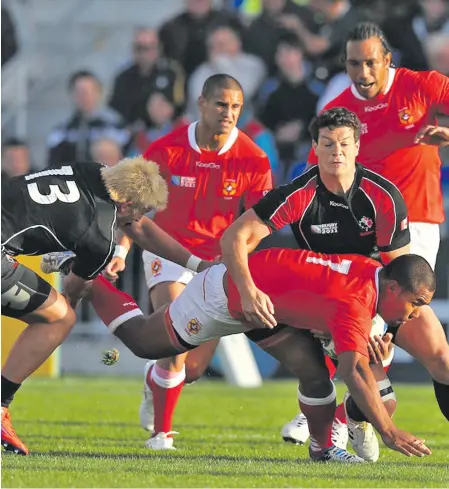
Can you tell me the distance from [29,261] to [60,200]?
7.35 m

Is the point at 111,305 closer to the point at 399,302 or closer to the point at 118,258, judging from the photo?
the point at 118,258

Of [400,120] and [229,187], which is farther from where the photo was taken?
[229,187]

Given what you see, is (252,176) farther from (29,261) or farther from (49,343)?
(29,261)

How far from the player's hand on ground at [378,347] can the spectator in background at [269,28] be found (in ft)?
33.1

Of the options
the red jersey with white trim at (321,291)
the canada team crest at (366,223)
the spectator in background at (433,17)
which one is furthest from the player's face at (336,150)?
the spectator in background at (433,17)

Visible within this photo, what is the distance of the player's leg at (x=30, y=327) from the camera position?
26.3ft

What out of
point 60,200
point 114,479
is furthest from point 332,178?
point 114,479

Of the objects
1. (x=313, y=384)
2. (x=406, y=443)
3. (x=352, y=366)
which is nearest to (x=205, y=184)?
(x=313, y=384)

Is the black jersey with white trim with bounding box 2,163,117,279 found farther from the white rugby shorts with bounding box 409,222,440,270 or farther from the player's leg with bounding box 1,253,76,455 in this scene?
the white rugby shorts with bounding box 409,222,440,270

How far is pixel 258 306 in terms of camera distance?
7500 millimetres

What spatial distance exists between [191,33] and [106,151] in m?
2.75

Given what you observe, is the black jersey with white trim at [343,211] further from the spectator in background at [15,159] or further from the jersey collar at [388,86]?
the spectator in background at [15,159]

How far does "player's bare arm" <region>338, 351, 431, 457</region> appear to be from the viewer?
6.84 meters

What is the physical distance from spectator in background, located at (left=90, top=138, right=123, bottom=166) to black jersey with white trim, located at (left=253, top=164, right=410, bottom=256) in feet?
27.1
